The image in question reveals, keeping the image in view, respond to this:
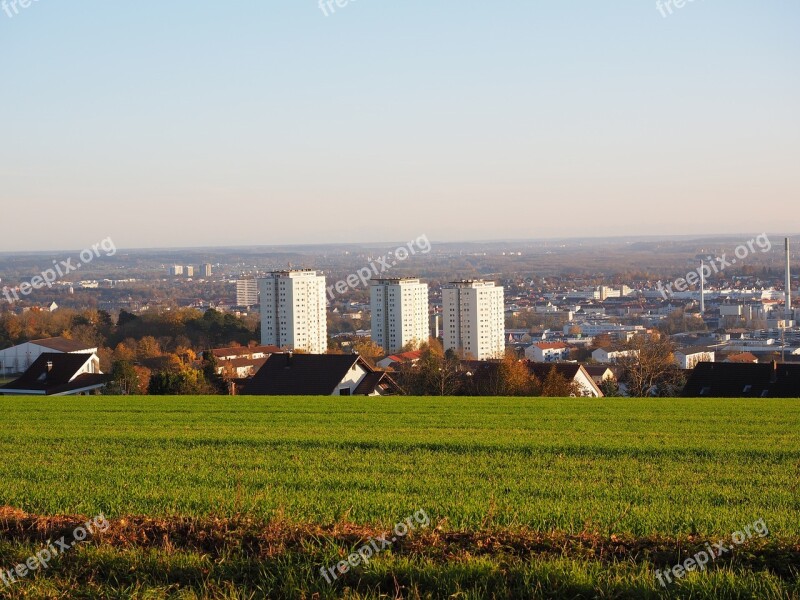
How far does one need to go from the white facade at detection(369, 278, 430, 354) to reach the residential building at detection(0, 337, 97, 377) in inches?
1974

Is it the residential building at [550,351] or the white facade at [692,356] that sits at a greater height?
the white facade at [692,356]

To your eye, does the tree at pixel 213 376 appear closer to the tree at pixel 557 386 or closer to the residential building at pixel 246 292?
the tree at pixel 557 386

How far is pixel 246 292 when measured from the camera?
526ft

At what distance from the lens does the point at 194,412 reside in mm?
21672

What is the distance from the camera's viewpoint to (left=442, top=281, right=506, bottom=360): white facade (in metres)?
126

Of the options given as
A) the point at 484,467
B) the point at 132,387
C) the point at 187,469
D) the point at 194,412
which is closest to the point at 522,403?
the point at 194,412

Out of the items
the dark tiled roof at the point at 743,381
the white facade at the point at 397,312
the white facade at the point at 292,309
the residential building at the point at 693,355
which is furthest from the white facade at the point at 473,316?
the dark tiled roof at the point at 743,381

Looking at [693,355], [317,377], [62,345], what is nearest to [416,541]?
[317,377]

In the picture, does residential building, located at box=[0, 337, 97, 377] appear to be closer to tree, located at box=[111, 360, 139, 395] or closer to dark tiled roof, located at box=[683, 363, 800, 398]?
tree, located at box=[111, 360, 139, 395]

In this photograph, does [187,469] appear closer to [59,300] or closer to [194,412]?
[194,412]

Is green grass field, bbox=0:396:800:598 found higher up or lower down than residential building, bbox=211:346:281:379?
higher up

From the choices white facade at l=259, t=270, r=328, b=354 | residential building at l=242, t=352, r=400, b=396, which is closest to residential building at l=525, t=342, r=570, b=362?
white facade at l=259, t=270, r=328, b=354

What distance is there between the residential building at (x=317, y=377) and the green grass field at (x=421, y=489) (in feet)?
38.3

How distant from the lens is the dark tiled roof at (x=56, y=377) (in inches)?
1747
